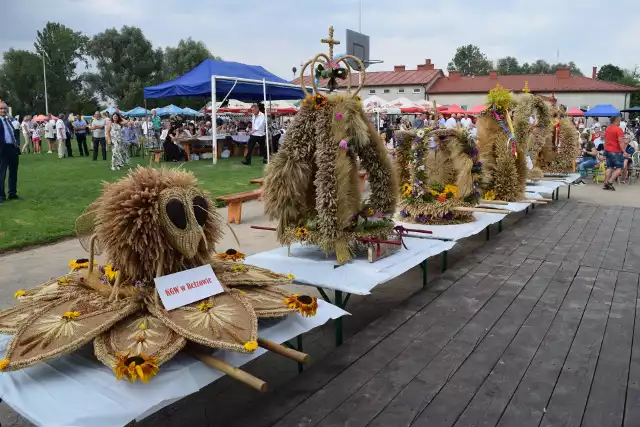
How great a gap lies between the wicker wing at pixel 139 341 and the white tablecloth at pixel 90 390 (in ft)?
0.38

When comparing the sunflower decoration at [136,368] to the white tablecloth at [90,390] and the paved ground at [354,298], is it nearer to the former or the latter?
the white tablecloth at [90,390]

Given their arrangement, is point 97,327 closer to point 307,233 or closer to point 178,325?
point 178,325

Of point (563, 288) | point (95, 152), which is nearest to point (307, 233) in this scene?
point (563, 288)

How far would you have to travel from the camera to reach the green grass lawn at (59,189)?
681 cm

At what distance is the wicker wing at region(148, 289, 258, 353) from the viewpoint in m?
2.27

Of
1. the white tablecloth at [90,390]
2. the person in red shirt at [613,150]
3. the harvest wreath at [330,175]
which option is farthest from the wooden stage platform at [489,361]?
the person in red shirt at [613,150]

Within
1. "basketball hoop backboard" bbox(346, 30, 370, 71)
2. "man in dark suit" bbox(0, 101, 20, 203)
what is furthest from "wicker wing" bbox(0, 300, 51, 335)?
"basketball hoop backboard" bbox(346, 30, 370, 71)

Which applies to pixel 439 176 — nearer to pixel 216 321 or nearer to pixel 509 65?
pixel 216 321

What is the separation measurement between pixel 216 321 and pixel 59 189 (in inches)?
371

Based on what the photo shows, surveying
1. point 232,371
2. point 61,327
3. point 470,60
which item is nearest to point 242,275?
point 232,371

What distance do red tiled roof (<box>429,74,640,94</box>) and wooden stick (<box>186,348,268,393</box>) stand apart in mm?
44199

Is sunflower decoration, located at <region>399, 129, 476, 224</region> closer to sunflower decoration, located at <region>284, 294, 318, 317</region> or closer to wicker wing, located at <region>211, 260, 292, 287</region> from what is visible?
wicker wing, located at <region>211, 260, 292, 287</region>

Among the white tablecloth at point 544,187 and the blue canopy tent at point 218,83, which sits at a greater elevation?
the blue canopy tent at point 218,83

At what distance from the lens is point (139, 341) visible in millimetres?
2250
